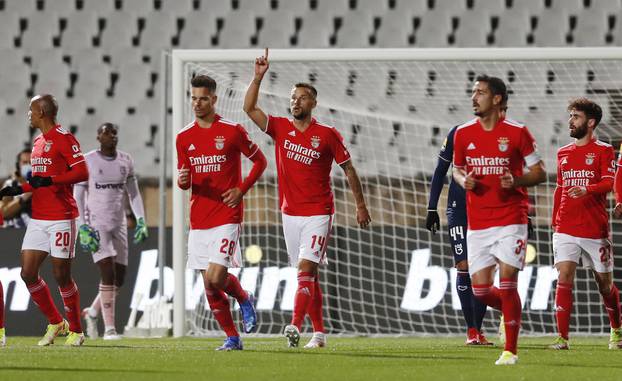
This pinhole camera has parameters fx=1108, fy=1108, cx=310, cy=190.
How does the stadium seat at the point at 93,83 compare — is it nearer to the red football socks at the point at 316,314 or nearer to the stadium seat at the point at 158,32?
the stadium seat at the point at 158,32

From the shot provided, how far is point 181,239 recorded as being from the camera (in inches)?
416

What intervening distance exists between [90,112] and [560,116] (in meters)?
7.52

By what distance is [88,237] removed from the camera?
974 cm

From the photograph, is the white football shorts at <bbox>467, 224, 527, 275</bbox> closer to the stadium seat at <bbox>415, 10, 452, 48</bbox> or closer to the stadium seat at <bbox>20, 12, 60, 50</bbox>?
the stadium seat at <bbox>415, 10, 452, 48</bbox>

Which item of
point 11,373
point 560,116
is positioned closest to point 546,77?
point 560,116

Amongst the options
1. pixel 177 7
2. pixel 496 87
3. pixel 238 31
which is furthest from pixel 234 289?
pixel 177 7

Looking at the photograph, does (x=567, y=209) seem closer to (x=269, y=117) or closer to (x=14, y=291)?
(x=269, y=117)

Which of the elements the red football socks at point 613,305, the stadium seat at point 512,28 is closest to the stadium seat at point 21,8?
the stadium seat at point 512,28

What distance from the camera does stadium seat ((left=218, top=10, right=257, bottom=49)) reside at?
18844 millimetres

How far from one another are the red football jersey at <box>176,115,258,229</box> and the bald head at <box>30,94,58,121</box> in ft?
3.97

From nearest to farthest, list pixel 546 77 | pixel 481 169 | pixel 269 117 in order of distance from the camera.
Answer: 1. pixel 481 169
2. pixel 269 117
3. pixel 546 77

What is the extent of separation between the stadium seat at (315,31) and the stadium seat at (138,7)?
8.94ft

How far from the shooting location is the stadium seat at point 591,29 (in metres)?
18.5

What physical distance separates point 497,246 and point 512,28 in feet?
42.8
